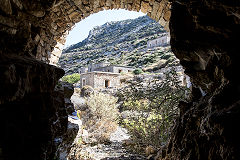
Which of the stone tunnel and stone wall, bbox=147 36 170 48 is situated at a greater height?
stone wall, bbox=147 36 170 48

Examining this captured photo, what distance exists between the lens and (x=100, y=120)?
19.9 ft

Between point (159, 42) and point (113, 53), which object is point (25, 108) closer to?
point (159, 42)

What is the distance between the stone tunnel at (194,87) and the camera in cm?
94

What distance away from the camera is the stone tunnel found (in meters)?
0.94

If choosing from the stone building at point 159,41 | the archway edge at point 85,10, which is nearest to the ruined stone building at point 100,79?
the archway edge at point 85,10

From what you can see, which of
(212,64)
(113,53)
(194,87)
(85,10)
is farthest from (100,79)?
(113,53)

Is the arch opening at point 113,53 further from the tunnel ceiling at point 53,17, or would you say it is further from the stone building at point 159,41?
the tunnel ceiling at point 53,17

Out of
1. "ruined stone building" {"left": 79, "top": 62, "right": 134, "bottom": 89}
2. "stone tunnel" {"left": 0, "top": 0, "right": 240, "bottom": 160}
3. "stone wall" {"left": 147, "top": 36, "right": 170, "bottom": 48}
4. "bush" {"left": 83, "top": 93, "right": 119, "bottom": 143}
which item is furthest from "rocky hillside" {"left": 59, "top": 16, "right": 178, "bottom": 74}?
"stone tunnel" {"left": 0, "top": 0, "right": 240, "bottom": 160}

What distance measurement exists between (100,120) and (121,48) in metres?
39.7

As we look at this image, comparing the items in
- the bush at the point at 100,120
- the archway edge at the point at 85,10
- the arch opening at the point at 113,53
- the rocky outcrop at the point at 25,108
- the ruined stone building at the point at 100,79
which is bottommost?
the bush at the point at 100,120

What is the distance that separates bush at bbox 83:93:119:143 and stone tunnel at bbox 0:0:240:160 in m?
3.64

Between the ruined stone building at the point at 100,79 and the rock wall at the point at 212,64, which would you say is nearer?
the rock wall at the point at 212,64

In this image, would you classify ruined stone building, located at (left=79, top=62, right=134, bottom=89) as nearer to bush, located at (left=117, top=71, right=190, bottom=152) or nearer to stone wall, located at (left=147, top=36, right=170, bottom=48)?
bush, located at (left=117, top=71, right=190, bottom=152)

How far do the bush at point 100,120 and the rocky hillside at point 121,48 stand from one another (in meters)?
23.7
